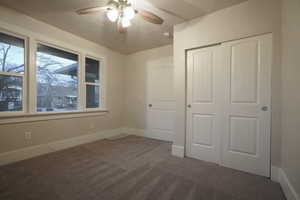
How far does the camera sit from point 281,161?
6.26 feet

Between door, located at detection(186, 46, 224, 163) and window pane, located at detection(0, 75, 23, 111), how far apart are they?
3019mm

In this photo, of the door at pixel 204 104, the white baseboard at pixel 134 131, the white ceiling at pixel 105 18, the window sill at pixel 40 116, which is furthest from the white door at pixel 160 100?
the window sill at pixel 40 116

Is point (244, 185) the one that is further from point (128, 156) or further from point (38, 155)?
point (38, 155)

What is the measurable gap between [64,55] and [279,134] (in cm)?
→ 412

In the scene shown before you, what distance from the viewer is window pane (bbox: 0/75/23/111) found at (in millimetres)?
2418

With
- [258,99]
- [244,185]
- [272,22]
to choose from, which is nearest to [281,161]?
[244,185]

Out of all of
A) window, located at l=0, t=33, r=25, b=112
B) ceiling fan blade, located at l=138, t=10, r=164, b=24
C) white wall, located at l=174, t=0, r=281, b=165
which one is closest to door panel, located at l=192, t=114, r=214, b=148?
white wall, located at l=174, t=0, r=281, b=165

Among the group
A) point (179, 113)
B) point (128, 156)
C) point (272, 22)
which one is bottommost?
point (128, 156)

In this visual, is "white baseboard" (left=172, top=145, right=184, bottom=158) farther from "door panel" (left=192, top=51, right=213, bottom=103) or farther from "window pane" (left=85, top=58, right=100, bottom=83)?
"window pane" (left=85, top=58, right=100, bottom=83)

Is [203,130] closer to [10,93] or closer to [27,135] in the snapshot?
[27,135]

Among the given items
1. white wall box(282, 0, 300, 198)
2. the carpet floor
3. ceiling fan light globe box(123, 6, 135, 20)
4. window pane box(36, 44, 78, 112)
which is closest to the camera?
white wall box(282, 0, 300, 198)

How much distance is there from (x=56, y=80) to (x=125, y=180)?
2539 millimetres

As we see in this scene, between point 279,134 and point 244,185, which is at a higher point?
point 279,134

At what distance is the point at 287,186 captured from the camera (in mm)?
1623
